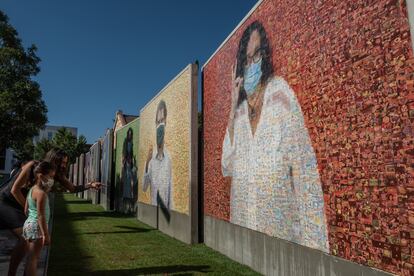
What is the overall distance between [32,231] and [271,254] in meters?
3.66

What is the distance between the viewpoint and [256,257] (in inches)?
277

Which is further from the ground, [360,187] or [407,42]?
[407,42]

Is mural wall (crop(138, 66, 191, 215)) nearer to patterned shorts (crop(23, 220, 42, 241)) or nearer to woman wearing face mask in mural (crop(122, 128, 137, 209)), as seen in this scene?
woman wearing face mask in mural (crop(122, 128, 137, 209))

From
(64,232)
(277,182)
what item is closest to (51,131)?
(64,232)

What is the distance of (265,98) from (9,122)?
1758 centimetres

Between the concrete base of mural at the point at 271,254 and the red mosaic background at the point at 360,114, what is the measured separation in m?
0.18

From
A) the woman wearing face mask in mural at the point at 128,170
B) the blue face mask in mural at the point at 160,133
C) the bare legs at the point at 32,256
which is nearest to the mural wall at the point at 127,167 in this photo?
the woman wearing face mask in mural at the point at 128,170

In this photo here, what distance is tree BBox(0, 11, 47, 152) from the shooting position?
20.2 meters

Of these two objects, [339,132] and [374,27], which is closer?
[374,27]

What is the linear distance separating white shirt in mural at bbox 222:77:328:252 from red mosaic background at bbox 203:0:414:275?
0.81 ft

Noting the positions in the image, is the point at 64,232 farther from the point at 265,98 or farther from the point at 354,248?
the point at 354,248

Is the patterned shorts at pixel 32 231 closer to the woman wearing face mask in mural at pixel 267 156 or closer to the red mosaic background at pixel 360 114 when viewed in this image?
the woman wearing face mask in mural at pixel 267 156

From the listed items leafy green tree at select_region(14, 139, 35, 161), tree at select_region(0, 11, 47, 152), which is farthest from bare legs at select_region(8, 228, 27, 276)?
tree at select_region(0, 11, 47, 152)

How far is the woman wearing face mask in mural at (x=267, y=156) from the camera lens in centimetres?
555
